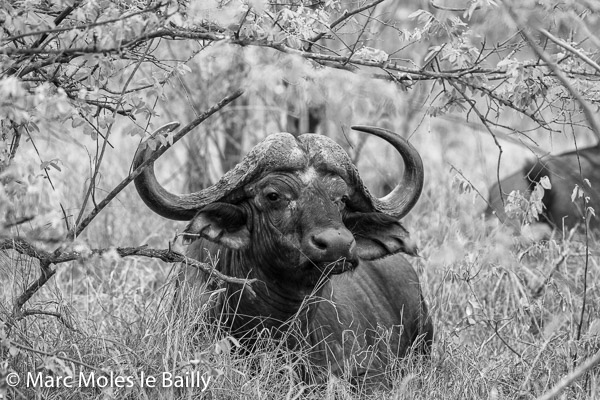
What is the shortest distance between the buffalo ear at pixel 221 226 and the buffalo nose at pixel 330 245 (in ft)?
1.56

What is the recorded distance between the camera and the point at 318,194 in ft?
15.5

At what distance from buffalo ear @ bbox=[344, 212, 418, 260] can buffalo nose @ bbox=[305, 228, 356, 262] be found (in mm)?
624

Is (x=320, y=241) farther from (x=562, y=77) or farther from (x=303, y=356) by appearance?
(x=562, y=77)

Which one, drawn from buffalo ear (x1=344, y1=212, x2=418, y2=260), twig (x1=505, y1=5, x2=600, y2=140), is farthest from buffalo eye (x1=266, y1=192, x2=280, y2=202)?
twig (x1=505, y1=5, x2=600, y2=140)

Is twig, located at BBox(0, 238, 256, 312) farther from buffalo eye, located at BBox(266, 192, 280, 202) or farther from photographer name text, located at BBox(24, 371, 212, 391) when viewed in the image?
buffalo eye, located at BBox(266, 192, 280, 202)

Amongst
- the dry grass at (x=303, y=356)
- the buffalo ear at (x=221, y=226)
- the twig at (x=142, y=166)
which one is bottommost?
the dry grass at (x=303, y=356)

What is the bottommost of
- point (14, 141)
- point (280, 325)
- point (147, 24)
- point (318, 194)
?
point (280, 325)

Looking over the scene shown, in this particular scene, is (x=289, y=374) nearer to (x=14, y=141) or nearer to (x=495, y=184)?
(x=14, y=141)

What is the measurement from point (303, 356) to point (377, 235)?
0.79 meters

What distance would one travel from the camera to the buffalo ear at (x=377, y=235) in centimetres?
514

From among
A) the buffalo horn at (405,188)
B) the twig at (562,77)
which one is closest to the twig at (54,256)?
the buffalo horn at (405,188)

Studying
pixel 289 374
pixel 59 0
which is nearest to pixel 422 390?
pixel 289 374

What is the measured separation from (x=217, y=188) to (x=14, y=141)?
101 cm

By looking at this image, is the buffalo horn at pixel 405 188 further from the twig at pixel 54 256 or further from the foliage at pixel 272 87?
the twig at pixel 54 256
